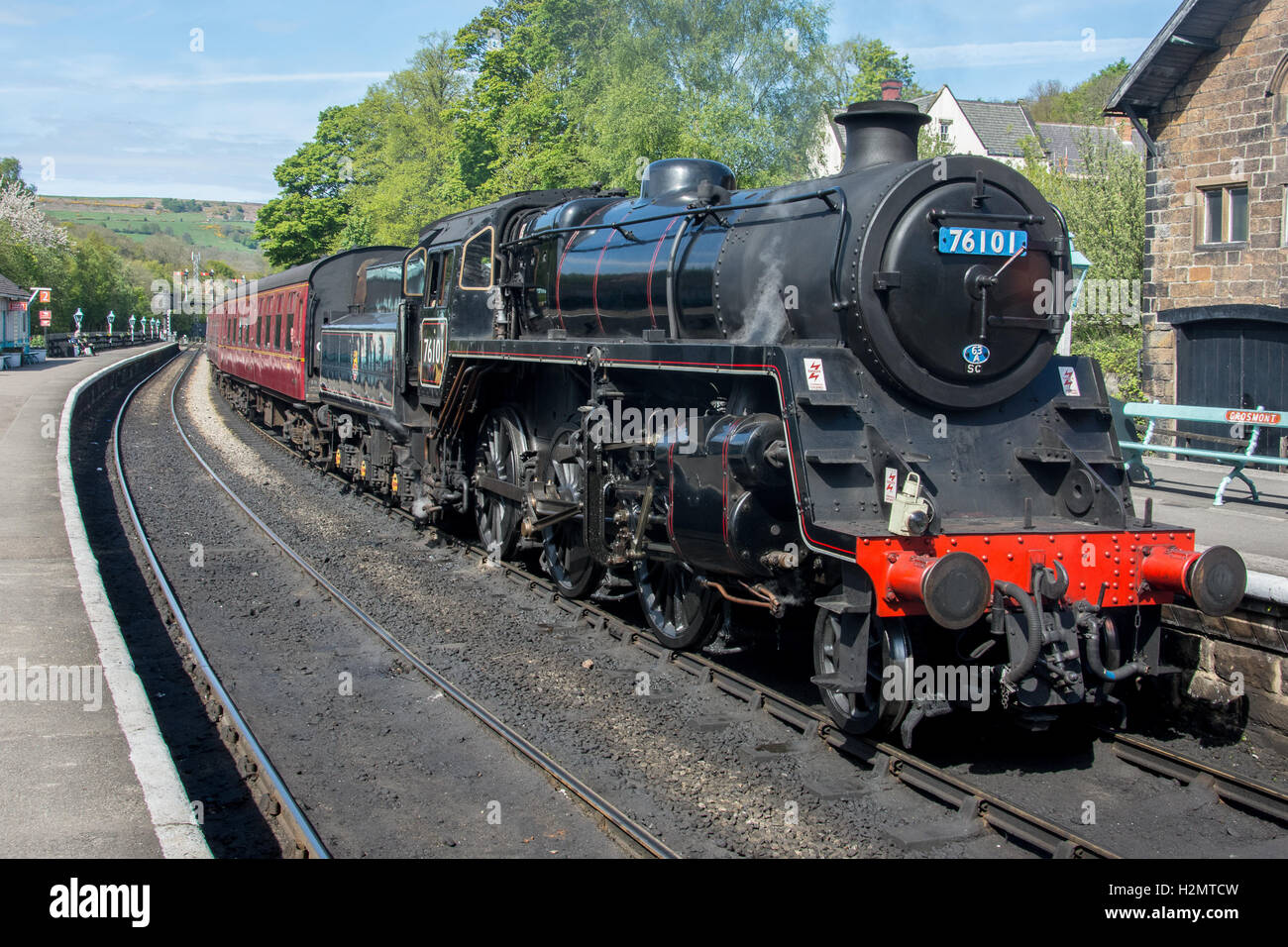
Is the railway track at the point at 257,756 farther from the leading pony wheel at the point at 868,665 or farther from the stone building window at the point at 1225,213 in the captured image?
the stone building window at the point at 1225,213

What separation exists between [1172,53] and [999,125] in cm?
4123

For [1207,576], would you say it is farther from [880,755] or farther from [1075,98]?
[1075,98]

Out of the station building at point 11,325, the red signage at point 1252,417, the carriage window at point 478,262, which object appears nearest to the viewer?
the carriage window at point 478,262

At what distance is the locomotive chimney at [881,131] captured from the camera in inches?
253

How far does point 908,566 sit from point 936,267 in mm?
1797

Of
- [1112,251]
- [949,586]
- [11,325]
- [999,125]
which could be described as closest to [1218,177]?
[1112,251]

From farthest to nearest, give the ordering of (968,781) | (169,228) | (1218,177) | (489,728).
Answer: (169,228)
(1218,177)
(489,728)
(968,781)

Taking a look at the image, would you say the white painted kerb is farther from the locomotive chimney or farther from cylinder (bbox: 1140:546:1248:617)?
the locomotive chimney

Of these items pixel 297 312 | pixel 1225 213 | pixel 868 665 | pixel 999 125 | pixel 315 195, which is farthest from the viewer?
pixel 315 195

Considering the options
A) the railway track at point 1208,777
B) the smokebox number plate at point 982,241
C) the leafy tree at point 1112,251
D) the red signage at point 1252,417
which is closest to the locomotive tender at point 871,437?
the smokebox number plate at point 982,241

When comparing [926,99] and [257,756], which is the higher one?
[926,99]

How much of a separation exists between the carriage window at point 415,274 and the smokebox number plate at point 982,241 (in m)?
7.49

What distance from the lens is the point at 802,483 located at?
18.4 feet

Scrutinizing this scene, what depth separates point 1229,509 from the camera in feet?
37.1
